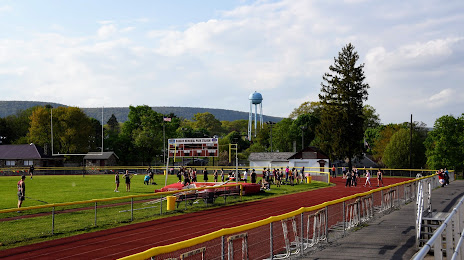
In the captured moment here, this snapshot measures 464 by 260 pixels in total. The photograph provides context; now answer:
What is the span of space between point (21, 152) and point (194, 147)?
56.2 m

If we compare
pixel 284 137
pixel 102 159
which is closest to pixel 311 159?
pixel 102 159

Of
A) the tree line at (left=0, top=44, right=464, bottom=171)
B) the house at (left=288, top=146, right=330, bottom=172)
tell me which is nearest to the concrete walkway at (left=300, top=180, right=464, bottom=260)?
the tree line at (left=0, top=44, right=464, bottom=171)

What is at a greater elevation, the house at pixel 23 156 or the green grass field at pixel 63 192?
the house at pixel 23 156

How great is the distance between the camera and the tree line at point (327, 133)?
69.4 m

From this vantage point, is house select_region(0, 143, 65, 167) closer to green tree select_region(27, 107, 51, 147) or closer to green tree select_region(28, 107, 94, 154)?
green tree select_region(28, 107, 94, 154)

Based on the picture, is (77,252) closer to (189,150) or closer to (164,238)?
(164,238)

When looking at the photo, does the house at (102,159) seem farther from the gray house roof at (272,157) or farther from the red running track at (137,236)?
the red running track at (137,236)

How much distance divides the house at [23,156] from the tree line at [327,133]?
211 inches

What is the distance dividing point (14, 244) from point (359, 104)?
62.5 meters

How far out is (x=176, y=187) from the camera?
1264 inches

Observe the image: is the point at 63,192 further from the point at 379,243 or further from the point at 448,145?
the point at 448,145

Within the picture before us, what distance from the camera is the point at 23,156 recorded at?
81.9 meters

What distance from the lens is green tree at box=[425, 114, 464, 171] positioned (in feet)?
222

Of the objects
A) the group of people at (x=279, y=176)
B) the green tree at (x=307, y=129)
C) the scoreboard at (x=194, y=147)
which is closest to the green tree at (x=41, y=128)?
the green tree at (x=307, y=129)
